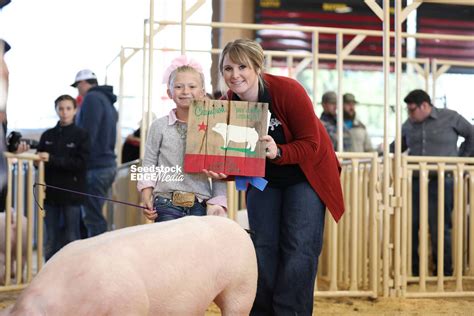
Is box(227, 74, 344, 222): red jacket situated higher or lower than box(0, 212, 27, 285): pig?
higher

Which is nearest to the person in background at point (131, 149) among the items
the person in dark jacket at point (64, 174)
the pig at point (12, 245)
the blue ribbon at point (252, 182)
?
the person in dark jacket at point (64, 174)

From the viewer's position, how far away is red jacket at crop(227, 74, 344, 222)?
3350 millimetres

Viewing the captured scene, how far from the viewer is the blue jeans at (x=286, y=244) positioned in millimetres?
3479

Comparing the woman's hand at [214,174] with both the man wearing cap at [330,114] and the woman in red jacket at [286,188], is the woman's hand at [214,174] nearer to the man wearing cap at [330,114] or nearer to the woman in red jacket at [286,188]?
the woman in red jacket at [286,188]

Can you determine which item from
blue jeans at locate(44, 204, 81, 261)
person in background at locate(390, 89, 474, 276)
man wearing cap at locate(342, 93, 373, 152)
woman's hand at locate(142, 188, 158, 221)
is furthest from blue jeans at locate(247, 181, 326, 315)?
man wearing cap at locate(342, 93, 373, 152)

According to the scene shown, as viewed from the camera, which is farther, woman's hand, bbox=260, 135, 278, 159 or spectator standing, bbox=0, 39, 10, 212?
woman's hand, bbox=260, 135, 278, 159

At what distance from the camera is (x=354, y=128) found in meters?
8.48

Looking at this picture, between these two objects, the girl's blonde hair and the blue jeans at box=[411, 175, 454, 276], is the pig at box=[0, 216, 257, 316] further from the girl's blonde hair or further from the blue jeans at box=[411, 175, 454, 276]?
the blue jeans at box=[411, 175, 454, 276]

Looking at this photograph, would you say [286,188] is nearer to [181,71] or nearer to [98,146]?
[181,71]

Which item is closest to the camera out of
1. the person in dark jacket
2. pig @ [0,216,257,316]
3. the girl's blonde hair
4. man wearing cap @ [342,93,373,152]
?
pig @ [0,216,257,316]

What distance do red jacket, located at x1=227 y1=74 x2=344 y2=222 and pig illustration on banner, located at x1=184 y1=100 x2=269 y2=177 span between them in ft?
0.41

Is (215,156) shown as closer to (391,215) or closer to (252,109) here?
(252,109)

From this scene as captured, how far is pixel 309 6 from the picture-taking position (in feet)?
35.9

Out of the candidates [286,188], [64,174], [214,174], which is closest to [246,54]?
[214,174]
